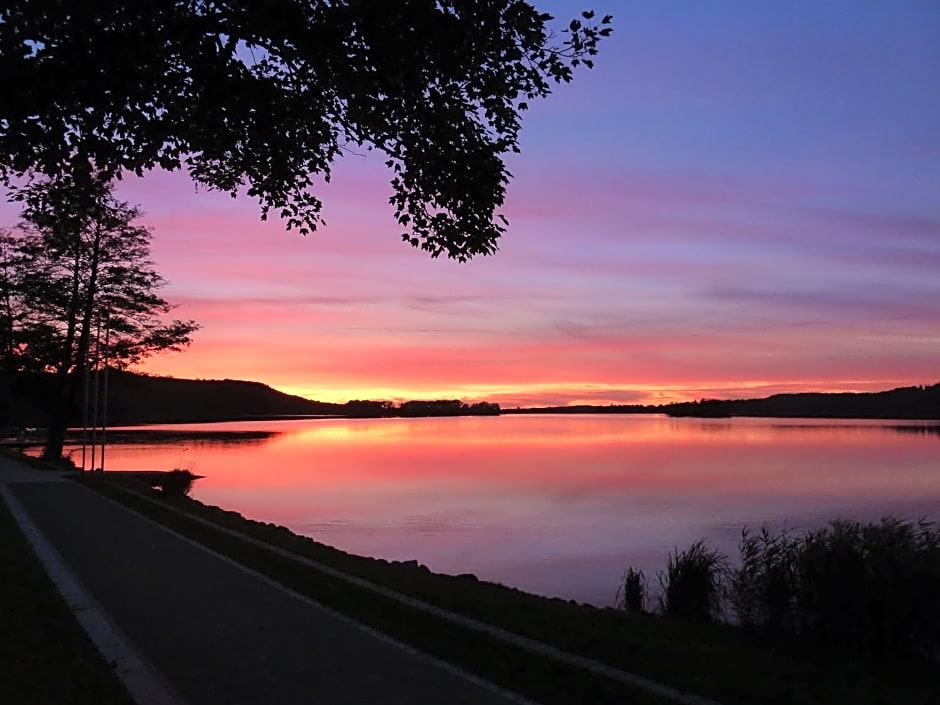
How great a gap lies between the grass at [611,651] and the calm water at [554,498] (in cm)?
431

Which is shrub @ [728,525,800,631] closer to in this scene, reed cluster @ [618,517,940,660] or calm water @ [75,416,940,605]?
reed cluster @ [618,517,940,660]

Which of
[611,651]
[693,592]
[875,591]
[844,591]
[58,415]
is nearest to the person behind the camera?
[611,651]

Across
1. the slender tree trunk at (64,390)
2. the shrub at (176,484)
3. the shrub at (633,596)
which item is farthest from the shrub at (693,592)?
the slender tree trunk at (64,390)

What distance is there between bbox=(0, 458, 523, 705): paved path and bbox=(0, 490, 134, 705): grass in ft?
1.25

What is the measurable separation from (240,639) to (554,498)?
1987cm

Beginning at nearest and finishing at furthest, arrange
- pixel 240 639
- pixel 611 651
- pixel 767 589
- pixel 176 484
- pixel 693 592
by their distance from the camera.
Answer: pixel 611 651 < pixel 240 639 < pixel 767 589 < pixel 693 592 < pixel 176 484

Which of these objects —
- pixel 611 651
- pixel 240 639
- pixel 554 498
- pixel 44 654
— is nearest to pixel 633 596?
pixel 611 651

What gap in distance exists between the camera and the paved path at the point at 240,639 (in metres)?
5.82

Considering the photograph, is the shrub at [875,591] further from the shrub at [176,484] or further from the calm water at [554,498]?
the shrub at [176,484]

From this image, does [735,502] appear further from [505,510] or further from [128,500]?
[128,500]

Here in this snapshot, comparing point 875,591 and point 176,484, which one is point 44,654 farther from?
point 176,484

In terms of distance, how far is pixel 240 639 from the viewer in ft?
23.4

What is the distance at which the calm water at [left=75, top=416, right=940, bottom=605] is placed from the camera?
56.3 feet

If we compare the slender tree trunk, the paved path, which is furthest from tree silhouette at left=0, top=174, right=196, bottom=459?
the paved path
